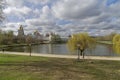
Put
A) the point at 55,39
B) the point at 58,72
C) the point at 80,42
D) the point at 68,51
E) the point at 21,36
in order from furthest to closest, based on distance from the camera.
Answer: the point at 55,39, the point at 21,36, the point at 68,51, the point at 80,42, the point at 58,72

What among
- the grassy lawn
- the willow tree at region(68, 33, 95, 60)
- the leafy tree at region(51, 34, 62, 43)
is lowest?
the grassy lawn

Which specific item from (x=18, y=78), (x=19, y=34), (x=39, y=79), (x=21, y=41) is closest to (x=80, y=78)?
(x=39, y=79)

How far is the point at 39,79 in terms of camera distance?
13.3 m

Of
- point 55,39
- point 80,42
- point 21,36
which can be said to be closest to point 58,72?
point 80,42

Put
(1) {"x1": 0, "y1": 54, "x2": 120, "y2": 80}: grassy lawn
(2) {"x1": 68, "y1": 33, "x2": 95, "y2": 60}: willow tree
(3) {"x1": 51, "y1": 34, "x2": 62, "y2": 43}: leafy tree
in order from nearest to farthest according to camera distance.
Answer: (1) {"x1": 0, "y1": 54, "x2": 120, "y2": 80}: grassy lawn, (2) {"x1": 68, "y1": 33, "x2": 95, "y2": 60}: willow tree, (3) {"x1": 51, "y1": 34, "x2": 62, "y2": 43}: leafy tree

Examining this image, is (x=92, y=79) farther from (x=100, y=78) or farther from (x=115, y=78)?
(x=115, y=78)

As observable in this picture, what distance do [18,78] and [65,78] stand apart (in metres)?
3.03

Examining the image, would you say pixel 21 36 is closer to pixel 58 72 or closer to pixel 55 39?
pixel 55 39

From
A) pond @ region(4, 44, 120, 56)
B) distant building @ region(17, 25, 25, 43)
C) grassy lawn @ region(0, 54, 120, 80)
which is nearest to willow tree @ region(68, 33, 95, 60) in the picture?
pond @ region(4, 44, 120, 56)

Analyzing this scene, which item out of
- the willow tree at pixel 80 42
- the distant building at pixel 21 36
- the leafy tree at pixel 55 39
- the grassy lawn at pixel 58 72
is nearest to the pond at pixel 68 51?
the willow tree at pixel 80 42

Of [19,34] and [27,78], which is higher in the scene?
[19,34]

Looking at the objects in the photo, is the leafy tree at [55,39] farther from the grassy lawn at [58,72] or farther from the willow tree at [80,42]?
the grassy lawn at [58,72]

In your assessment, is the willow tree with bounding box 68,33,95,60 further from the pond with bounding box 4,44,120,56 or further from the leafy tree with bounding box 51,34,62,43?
the leafy tree with bounding box 51,34,62,43

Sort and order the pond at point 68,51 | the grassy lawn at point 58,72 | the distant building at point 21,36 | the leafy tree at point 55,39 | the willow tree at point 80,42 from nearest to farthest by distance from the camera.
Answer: the grassy lawn at point 58,72 → the willow tree at point 80,42 → the pond at point 68,51 → the distant building at point 21,36 → the leafy tree at point 55,39
